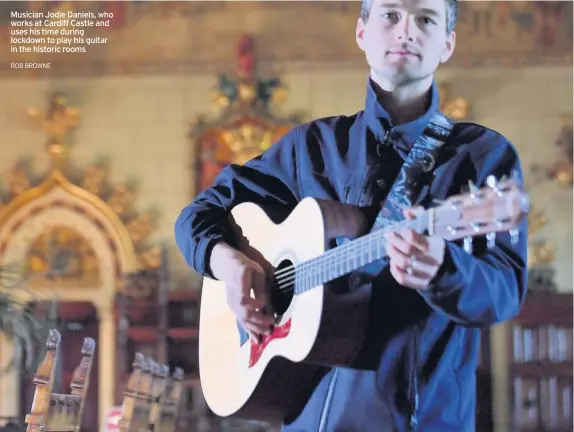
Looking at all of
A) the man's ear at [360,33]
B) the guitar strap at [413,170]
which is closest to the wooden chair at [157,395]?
the guitar strap at [413,170]

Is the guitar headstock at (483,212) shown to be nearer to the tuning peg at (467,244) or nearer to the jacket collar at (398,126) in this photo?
the tuning peg at (467,244)

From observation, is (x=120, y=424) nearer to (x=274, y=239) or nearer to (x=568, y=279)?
(x=274, y=239)

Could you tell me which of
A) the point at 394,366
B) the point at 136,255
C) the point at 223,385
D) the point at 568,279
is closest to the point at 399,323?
the point at 394,366

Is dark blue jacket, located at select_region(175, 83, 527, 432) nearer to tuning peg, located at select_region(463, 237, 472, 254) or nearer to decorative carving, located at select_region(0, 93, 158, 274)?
tuning peg, located at select_region(463, 237, 472, 254)

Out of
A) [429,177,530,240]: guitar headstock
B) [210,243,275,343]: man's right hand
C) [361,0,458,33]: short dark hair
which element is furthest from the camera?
[361,0,458,33]: short dark hair

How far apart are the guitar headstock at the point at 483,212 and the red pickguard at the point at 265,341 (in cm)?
32

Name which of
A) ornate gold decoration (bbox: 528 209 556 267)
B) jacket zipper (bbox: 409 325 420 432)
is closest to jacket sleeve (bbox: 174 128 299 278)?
jacket zipper (bbox: 409 325 420 432)

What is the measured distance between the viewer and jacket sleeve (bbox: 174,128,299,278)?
4.65 feet

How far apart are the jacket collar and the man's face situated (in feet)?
0.14

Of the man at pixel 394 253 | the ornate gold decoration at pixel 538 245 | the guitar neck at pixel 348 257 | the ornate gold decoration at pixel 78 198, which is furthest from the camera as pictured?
the ornate gold decoration at pixel 78 198

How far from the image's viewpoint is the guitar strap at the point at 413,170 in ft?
4.03

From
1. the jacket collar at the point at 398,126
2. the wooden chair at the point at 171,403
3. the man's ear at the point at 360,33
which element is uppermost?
the man's ear at the point at 360,33

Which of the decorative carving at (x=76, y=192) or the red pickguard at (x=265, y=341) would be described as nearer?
the red pickguard at (x=265, y=341)

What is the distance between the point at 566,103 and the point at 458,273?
64cm
